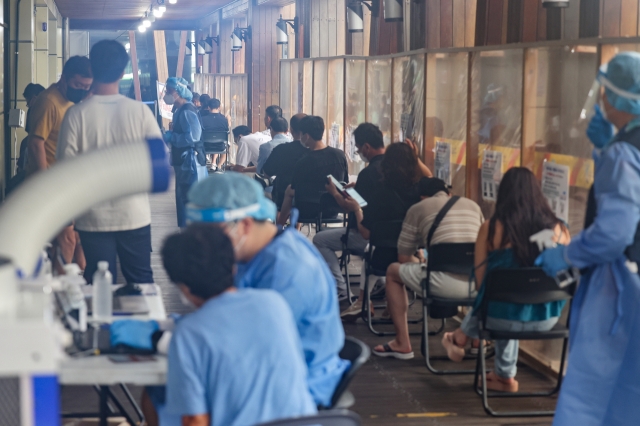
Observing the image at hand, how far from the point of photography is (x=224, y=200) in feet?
8.37

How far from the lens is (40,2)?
13820 mm

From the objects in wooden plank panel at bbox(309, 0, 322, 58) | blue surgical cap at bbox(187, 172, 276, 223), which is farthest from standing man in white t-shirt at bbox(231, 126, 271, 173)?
blue surgical cap at bbox(187, 172, 276, 223)

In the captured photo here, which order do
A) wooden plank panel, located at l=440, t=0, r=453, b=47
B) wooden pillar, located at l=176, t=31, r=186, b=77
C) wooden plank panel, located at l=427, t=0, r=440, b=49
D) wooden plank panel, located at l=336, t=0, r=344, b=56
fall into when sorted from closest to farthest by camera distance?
wooden plank panel, located at l=440, t=0, r=453, b=47
wooden plank panel, located at l=427, t=0, r=440, b=49
wooden plank panel, located at l=336, t=0, r=344, b=56
wooden pillar, located at l=176, t=31, r=186, b=77

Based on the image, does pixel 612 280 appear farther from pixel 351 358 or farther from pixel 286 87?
pixel 286 87

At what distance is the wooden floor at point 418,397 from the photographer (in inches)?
174

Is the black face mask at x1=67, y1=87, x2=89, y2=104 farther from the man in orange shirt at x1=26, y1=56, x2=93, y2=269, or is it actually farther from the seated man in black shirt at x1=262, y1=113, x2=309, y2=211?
the seated man in black shirt at x1=262, y1=113, x2=309, y2=211

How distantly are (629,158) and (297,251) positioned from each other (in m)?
1.25

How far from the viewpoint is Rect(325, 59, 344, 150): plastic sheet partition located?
10156mm

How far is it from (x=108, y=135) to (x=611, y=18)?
2.64 meters

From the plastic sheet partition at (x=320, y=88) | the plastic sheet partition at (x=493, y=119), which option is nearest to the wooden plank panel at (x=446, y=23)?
the plastic sheet partition at (x=493, y=119)

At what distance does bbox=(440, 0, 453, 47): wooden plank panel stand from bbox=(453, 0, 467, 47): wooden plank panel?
4 cm

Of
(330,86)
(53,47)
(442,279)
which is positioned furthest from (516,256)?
(53,47)

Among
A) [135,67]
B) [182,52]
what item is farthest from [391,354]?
[135,67]

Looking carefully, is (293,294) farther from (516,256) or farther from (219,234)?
(516,256)
